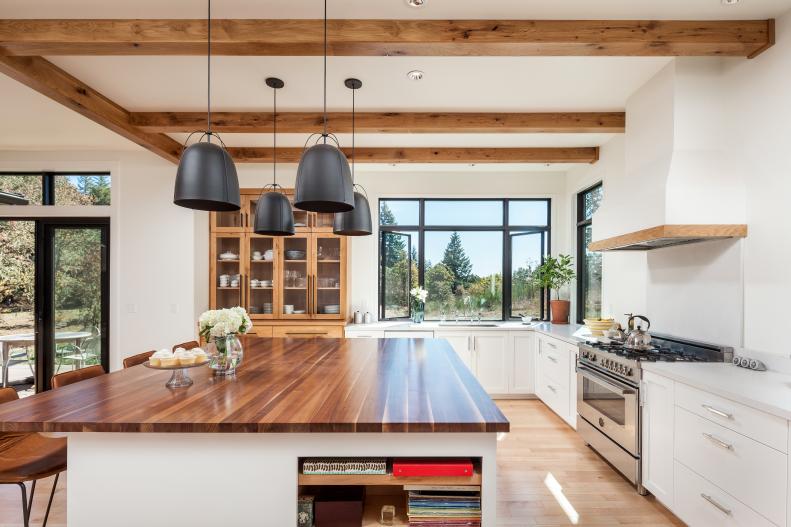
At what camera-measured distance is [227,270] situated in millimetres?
5004

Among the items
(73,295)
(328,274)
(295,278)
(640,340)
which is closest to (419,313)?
(328,274)

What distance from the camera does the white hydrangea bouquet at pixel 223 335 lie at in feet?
6.98

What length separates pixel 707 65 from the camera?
258 cm

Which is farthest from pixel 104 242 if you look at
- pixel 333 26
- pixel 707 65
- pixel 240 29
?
pixel 707 65

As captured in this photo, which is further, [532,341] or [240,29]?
[532,341]

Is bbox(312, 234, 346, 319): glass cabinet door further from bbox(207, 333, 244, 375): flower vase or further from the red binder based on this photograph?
the red binder

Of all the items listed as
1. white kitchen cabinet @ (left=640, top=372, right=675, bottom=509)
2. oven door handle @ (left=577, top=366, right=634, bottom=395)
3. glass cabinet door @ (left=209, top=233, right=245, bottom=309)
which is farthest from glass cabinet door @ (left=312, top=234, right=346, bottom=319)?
white kitchen cabinet @ (left=640, top=372, right=675, bottom=509)

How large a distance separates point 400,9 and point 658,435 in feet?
9.74

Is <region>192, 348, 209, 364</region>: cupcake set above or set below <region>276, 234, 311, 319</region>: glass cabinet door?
below

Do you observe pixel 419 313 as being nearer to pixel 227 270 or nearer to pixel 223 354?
pixel 227 270

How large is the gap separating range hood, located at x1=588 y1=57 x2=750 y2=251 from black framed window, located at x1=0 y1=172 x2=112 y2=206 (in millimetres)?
5620

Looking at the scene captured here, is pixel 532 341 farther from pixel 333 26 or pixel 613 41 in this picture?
pixel 333 26

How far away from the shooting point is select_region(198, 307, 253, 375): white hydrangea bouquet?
2129 mm

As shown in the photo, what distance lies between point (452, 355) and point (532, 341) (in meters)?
2.22
